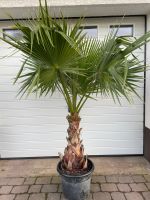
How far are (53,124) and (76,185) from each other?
1575 mm

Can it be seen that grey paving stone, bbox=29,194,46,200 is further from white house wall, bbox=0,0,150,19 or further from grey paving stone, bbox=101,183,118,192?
white house wall, bbox=0,0,150,19

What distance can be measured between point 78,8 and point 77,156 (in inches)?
91.0

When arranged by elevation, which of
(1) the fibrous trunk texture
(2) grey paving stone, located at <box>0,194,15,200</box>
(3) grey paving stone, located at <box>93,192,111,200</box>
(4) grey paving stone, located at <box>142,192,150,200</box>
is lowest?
(2) grey paving stone, located at <box>0,194,15,200</box>

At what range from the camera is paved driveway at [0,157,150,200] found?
2.71 m

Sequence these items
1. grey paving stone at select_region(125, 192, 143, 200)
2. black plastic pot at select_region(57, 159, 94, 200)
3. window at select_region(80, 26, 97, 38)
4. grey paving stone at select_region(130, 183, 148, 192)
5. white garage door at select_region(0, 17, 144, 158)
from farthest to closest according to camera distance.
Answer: white garage door at select_region(0, 17, 144, 158) → window at select_region(80, 26, 97, 38) → grey paving stone at select_region(130, 183, 148, 192) → grey paving stone at select_region(125, 192, 143, 200) → black plastic pot at select_region(57, 159, 94, 200)

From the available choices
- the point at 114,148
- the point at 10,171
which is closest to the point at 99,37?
the point at 114,148

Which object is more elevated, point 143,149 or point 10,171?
point 143,149

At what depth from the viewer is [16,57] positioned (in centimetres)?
371

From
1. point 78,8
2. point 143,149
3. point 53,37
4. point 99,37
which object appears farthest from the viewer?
point 143,149

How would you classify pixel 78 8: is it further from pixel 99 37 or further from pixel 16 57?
pixel 16 57

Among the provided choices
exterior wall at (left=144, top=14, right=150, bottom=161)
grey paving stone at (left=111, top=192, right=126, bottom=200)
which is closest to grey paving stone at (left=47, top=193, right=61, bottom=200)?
grey paving stone at (left=111, top=192, right=126, bottom=200)

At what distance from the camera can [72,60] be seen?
2.07m

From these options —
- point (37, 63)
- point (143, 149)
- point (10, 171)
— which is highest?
point (37, 63)

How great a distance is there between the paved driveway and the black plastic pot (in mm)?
172
